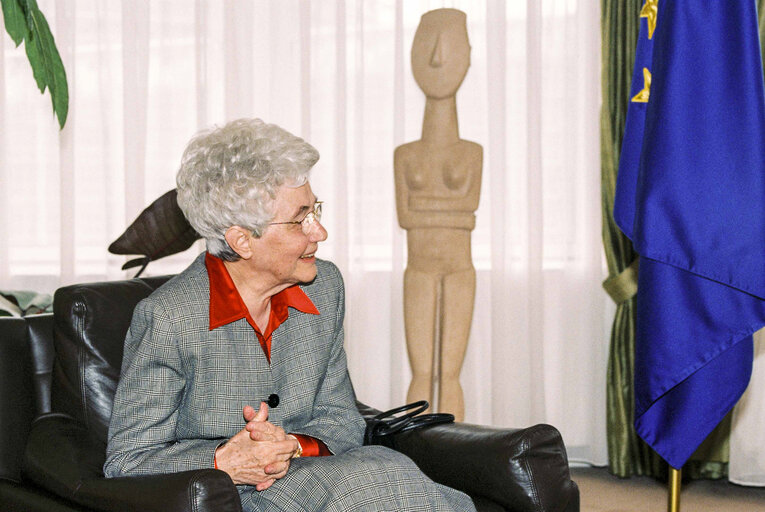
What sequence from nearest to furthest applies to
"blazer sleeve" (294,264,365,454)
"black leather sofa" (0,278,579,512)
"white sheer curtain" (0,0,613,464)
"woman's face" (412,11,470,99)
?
1. "black leather sofa" (0,278,579,512)
2. "blazer sleeve" (294,264,365,454)
3. "woman's face" (412,11,470,99)
4. "white sheer curtain" (0,0,613,464)

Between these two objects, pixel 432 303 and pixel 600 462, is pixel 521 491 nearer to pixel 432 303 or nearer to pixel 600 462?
pixel 432 303

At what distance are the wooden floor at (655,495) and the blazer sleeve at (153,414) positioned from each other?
1927 mm

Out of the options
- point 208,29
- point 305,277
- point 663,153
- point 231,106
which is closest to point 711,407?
point 663,153

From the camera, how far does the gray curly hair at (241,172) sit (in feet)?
5.42

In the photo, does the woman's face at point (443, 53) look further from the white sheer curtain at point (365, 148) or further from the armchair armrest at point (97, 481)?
the armchair armrest at point (97, 481)

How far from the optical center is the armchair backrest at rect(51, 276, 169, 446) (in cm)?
182

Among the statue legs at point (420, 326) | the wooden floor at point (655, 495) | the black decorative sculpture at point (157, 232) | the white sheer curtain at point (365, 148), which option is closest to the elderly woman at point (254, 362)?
the black decorative sculpture at point (157, 232)

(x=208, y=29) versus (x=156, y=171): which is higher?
(x=208, y=29)

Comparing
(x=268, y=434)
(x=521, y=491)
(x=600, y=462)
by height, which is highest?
(x=268, y=434)

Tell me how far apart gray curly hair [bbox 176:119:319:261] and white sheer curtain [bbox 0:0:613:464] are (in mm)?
1880

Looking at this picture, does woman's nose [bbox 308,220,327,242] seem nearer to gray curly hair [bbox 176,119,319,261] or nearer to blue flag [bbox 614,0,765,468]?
gray curly hair [bbox 176,119,319,261]

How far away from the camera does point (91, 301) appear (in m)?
1.87

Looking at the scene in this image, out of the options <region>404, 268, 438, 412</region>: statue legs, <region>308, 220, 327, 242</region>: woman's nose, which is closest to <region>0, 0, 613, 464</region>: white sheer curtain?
<region>404, 268, 438, 412</region>: statue legs

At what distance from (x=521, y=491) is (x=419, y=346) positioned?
1.59 meters
